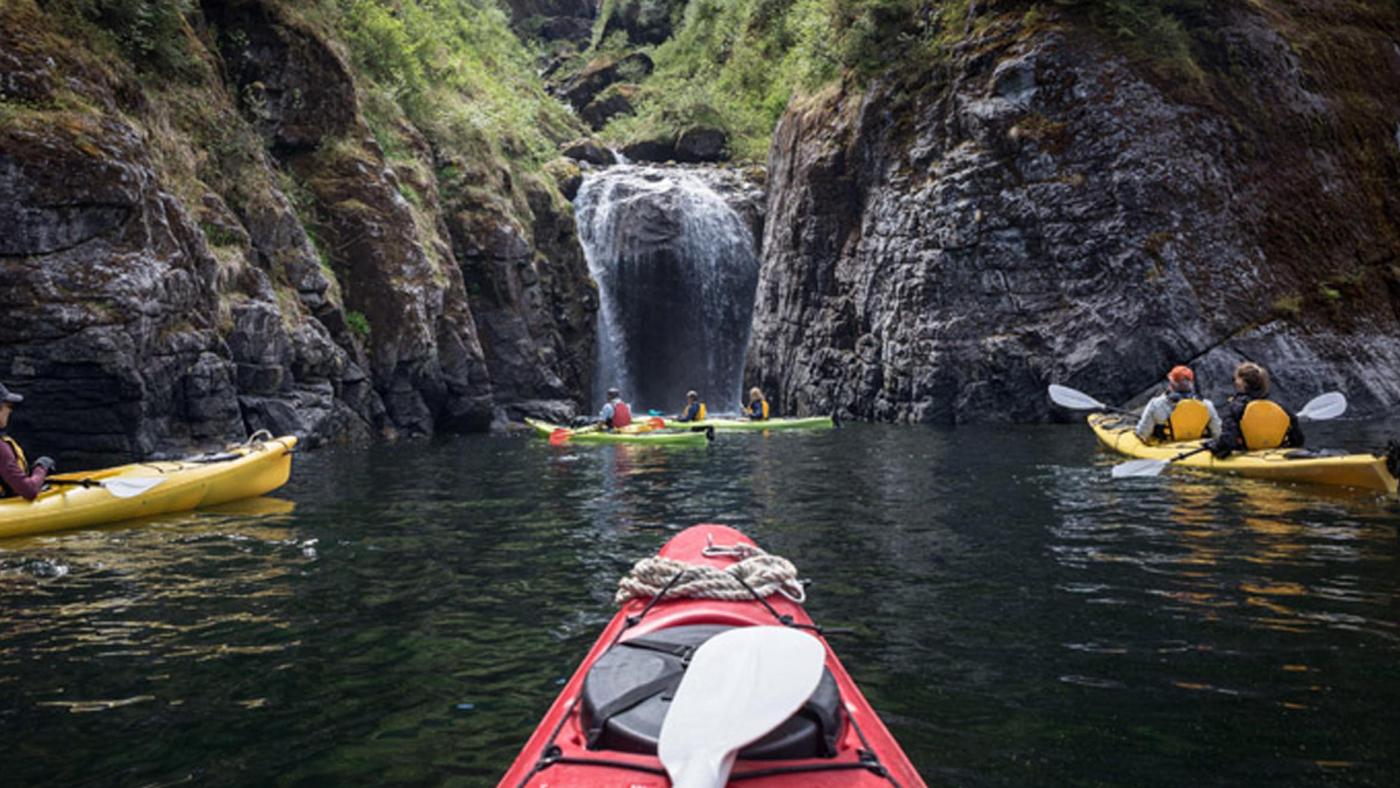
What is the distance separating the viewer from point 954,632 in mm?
4312

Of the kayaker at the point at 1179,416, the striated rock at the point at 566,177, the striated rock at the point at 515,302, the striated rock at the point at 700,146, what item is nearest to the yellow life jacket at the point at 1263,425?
the kayaker at the point at 1179,416

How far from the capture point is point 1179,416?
10.1 m

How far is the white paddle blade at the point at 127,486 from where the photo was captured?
7.51 m

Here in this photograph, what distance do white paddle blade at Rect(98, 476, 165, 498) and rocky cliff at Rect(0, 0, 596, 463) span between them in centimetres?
368

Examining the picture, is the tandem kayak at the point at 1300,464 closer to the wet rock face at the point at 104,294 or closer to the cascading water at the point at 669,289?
the wet rock face at the point at 104,294

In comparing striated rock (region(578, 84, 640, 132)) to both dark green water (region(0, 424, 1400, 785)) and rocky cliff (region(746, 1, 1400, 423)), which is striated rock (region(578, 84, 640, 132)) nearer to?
rocky cliff (region(746, 1, 1400, 423))

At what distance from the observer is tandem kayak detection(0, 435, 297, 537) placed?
7164 mm

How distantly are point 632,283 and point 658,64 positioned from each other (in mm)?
23678

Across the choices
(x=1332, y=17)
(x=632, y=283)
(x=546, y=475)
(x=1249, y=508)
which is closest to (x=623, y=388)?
(x=632, y=283)

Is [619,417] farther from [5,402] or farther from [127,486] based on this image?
[5,402]

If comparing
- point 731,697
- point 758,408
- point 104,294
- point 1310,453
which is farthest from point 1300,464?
point 104,294

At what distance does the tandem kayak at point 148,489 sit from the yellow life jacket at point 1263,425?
32.9 ft

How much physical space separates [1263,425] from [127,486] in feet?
34.8

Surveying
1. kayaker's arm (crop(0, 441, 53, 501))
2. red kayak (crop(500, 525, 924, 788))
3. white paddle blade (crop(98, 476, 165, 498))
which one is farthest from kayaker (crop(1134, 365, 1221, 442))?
kayaker's arm (crop(0, 441, 53, 501))
